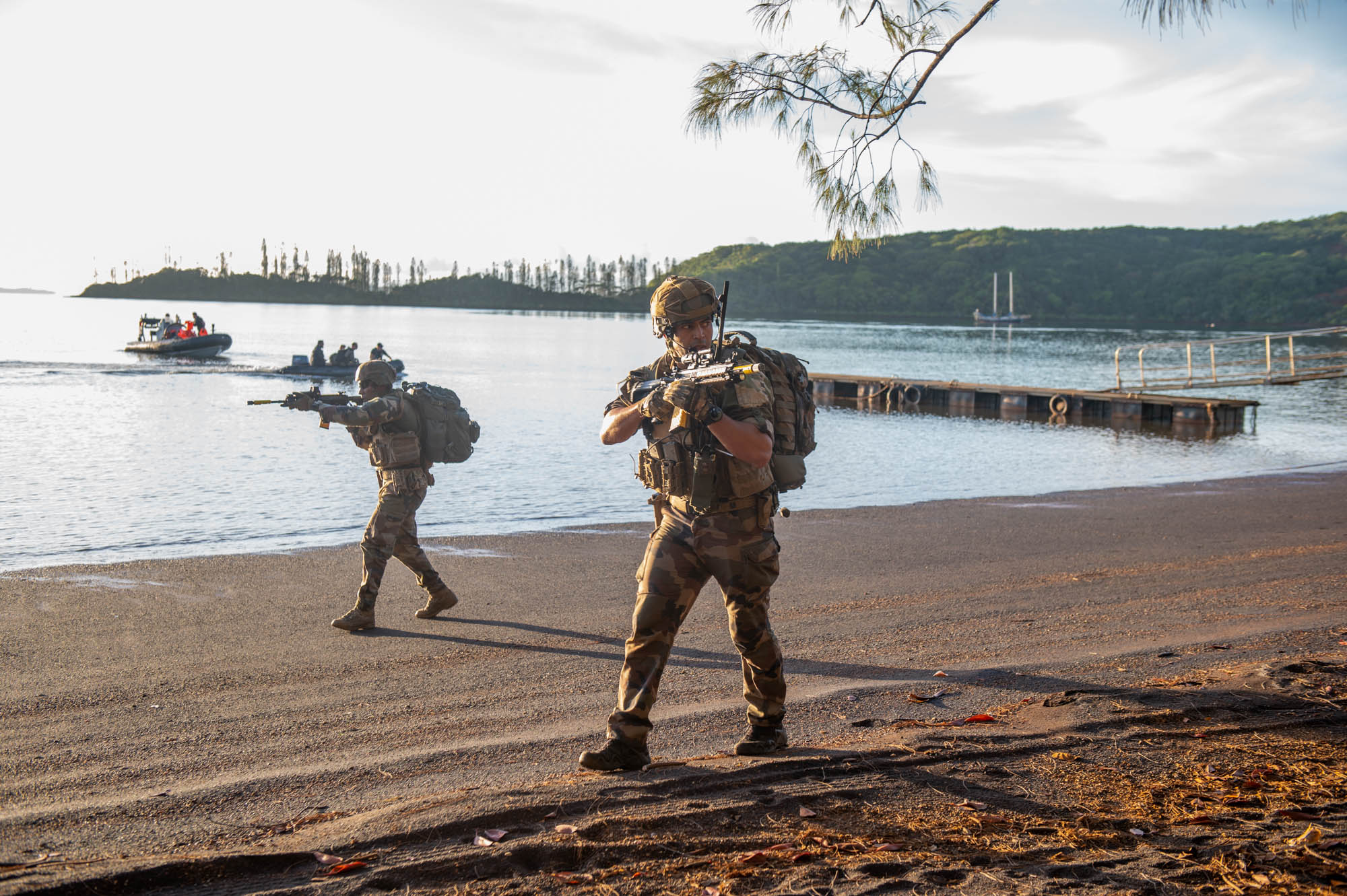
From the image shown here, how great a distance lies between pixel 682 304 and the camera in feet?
12.8

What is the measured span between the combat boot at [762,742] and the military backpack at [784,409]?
101cm

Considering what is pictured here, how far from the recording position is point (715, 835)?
3.25m

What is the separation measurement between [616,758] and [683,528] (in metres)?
0.92

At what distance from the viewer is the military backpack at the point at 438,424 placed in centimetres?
691

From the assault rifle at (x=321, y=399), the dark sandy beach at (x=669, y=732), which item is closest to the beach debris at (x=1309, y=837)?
the dark sandy beach at (x=669, y=732)

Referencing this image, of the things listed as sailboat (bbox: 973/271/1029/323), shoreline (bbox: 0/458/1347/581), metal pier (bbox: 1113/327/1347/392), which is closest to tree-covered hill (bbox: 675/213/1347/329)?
sailboat (bbox: 973/271/1029/323)

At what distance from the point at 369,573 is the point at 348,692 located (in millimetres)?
1443

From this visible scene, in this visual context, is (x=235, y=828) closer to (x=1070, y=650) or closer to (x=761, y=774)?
(x=761, y=774)

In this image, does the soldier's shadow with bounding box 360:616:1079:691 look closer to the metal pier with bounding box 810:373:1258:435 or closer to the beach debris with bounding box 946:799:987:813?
the beach debris with bounding box 946:799:987:813

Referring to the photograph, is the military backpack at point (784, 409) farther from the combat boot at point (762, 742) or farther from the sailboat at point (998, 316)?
the sailboat at point (998, 316)

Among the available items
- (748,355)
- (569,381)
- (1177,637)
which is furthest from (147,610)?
(569,381)

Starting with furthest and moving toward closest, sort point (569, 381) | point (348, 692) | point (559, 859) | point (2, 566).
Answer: point (569, 381)
point (2, 566)
point (348, 692)
point (559, 859)

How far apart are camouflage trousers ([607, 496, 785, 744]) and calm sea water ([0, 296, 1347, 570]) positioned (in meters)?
8.16

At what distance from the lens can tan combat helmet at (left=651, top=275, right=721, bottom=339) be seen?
3.89 m
